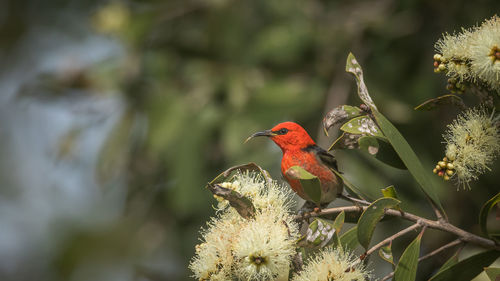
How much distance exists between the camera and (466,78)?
1396mm

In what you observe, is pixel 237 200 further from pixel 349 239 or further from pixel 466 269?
pixel 466 269

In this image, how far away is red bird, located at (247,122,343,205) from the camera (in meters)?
1.67

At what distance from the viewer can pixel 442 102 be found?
1.52m

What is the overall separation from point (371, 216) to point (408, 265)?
7.2 inches

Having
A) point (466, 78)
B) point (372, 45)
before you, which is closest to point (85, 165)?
point (372, 45)

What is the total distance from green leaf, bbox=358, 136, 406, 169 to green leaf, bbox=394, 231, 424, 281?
231mm

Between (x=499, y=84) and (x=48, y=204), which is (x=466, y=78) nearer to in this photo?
(x=499, y=84)

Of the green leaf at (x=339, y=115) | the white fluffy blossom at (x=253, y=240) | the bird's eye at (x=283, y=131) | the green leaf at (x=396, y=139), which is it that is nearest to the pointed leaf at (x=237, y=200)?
the white fluffy blossom at (x=253, y=240)

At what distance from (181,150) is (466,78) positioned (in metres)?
2.32

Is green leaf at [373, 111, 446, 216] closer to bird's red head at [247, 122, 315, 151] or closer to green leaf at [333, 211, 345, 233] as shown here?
green leaf at [333, 211, 345, 233]

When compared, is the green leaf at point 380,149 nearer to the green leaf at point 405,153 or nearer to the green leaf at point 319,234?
the green leaf at point 405,153

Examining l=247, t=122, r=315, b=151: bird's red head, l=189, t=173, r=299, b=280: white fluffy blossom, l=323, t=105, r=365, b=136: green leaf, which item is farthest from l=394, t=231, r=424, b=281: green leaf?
l=247, t=122, r=315, b=151: bird's red head

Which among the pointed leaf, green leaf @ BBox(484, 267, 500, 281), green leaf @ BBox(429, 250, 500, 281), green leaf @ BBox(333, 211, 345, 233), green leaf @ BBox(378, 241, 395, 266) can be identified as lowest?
green leaf @ BBox(484, 267, 500, 281)

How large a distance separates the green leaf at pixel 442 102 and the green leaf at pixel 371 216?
0.32 m
